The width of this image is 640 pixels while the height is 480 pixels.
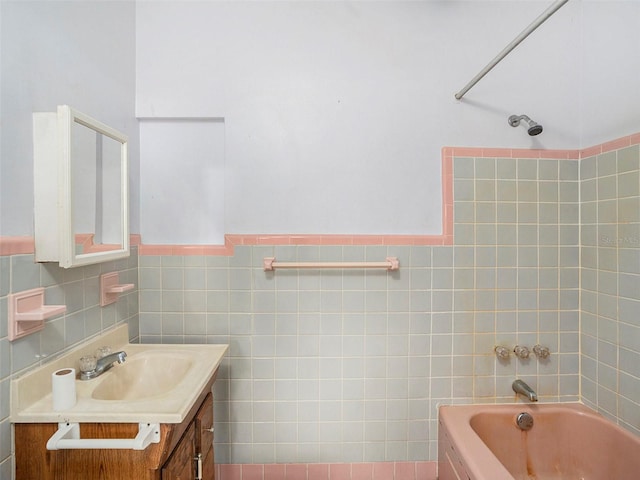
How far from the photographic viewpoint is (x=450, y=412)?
158 cm

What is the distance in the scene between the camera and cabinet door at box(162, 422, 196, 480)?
981 mm

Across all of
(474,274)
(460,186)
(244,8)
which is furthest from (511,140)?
(244,8)

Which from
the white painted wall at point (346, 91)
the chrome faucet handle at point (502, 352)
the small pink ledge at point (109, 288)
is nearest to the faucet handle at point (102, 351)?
the small pink ledge at point (109, 288)

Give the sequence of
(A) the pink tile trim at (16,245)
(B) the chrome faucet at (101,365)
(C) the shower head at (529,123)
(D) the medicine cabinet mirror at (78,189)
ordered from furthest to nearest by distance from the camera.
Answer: (C) the shower head at (529,123) → (B) the chrome faucet at (101,365) → (D) the medicine cabinet mirror at (78,189) → (A) the pink tile trim at (16,245)

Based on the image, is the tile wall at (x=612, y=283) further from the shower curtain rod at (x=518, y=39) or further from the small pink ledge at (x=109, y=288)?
the small pink ledge at (x=109, y=288)

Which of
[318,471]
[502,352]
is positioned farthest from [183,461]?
[502,352]

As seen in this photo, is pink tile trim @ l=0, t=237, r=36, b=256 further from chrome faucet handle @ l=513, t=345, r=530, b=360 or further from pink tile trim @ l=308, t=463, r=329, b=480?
chrome faucet handle @ l=513, t=345, r=530, b=360

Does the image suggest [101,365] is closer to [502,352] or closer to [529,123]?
[502,352]

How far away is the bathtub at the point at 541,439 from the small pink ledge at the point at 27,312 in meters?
1.64

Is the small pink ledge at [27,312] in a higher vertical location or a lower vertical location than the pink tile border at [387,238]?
lower

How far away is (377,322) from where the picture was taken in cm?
→ 162

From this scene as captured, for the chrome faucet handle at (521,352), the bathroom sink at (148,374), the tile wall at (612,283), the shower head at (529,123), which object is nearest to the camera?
the bathroom sink at (148,374)

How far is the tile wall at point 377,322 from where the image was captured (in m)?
1.61

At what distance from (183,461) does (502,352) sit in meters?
1.52
